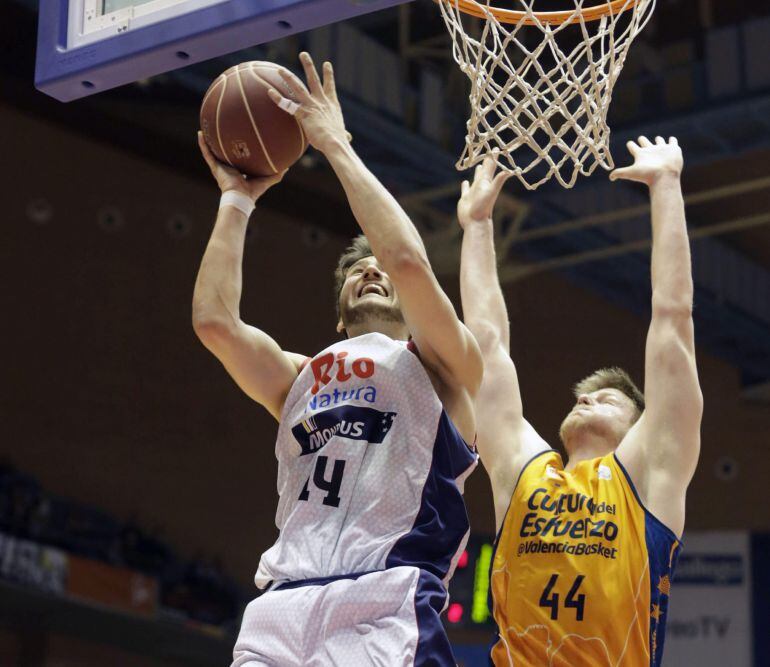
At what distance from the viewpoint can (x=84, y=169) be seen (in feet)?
44.6

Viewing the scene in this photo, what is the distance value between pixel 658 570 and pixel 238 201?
1.51 m

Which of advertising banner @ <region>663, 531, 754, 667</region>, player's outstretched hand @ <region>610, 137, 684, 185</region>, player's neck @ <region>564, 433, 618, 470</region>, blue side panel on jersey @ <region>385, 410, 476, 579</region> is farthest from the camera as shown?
advertising banner @ <region>663, 531, 754, 667</region>

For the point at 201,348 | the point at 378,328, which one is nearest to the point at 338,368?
the point at 378,328

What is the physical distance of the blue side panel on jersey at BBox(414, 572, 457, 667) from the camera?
103 inches

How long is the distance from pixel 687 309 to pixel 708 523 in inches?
406

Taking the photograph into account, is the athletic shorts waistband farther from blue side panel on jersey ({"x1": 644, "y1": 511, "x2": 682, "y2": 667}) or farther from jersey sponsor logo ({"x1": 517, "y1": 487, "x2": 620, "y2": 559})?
blue side panel on jersey ({"x1": 644, "y1": 511, "x2": 682, "y2": 667})

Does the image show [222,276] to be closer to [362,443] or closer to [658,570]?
[362,443]

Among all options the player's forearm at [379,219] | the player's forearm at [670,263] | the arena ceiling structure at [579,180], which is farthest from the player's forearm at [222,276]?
the arena ceiling structure at [579,180]

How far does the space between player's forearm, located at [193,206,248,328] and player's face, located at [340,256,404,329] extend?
276 mm

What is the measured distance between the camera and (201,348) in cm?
1398

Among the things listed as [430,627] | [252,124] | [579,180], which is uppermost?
[579,180]

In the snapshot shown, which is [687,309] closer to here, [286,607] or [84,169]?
[286,607]

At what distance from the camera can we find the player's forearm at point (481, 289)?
395cm

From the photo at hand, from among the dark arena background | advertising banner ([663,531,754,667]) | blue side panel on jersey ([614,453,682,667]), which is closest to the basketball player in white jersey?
blue side panel on jersey ([614,453,682,667])
